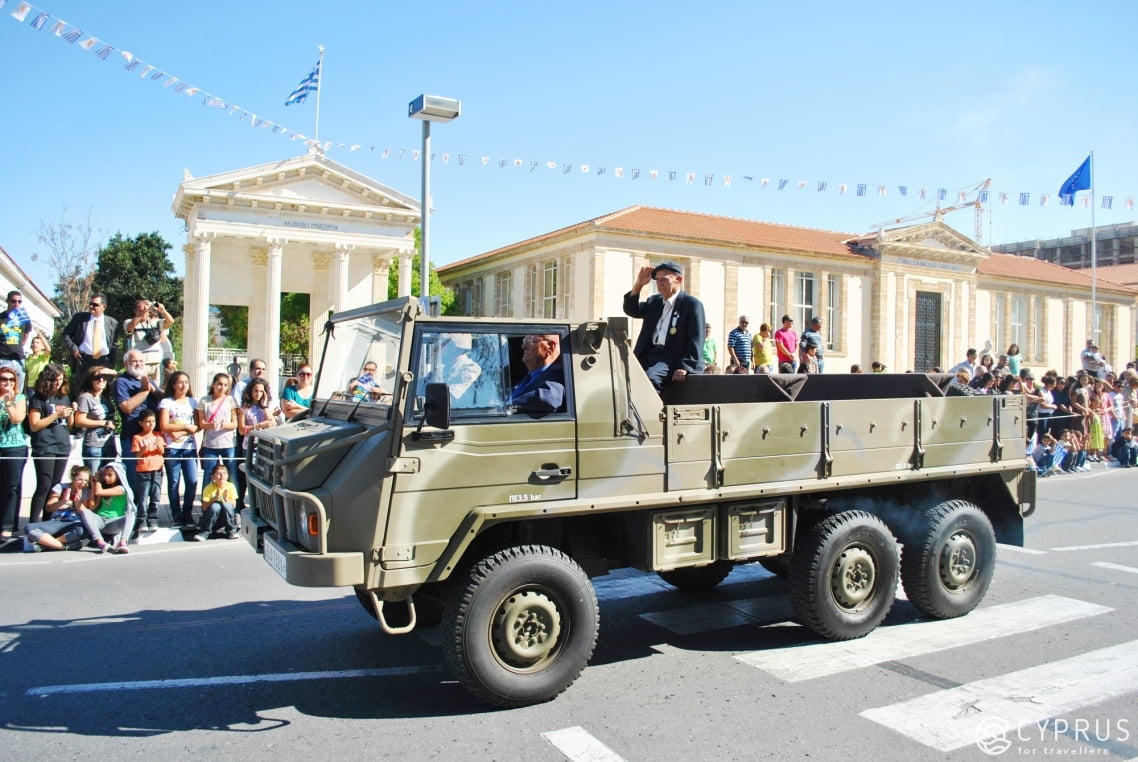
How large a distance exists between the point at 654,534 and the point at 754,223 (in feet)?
125

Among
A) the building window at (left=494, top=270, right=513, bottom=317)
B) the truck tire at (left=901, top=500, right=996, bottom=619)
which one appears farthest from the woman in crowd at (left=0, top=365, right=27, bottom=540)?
the building window at (left=494, top=270, right=513, bottom=317)

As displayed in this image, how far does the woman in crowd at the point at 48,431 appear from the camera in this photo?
9555mm

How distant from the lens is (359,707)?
4969mm

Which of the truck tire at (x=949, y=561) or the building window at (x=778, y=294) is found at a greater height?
the building window at (x=778, y=294)

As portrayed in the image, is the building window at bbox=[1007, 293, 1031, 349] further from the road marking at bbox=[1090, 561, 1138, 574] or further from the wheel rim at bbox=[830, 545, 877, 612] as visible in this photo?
the wheel rim at bbox=[830, 545, 877, 612]

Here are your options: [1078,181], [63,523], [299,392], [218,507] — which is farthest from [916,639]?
[1078,181]

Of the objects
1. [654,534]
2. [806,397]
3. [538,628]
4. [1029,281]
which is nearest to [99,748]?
Answer: [538,628]

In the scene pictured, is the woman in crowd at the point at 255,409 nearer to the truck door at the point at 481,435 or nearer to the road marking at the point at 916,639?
the truck door at the point at 481,435

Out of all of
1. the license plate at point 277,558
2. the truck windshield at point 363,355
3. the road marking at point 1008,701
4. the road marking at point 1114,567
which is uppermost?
the truck windshield at point 363,355

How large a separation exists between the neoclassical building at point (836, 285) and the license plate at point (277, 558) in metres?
28.9

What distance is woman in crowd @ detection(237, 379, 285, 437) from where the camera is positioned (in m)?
10.6

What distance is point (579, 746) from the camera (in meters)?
4.42

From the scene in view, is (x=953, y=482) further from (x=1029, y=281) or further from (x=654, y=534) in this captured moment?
(x=1029, y=281)

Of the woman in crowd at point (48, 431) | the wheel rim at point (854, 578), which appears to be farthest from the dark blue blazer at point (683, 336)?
the woman in crowd at point (48, 431)
